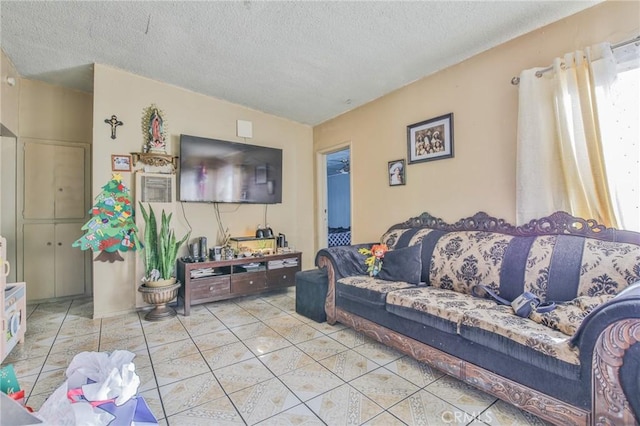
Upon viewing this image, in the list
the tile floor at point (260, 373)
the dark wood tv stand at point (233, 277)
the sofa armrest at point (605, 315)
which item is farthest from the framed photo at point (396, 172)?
the sofa armrest at point (605, 315)

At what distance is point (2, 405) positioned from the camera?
0.94 metres

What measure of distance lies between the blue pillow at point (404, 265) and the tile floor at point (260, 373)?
0.57 m

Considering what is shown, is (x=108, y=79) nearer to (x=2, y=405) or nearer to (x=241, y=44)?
(x=241, y=44)

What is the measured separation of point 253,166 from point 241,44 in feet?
5.21

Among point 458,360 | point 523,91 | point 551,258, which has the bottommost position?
point 458,360

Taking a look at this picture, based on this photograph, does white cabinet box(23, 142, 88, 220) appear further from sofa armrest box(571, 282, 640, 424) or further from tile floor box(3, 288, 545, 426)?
sofa armrest box(571, 282, 640, 424)

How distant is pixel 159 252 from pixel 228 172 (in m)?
1.23

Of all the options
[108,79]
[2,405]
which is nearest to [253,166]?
[108,79]

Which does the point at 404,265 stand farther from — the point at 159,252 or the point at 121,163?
the point at 121,163

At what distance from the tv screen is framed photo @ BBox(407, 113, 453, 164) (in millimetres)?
1854

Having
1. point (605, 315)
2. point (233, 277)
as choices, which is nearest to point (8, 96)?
point (233, 277)

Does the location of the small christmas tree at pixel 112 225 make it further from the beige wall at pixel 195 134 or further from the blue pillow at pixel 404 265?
the blue pillow at pixel 404 265

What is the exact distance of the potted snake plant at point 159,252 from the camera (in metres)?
2.97

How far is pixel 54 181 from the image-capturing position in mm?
3490
